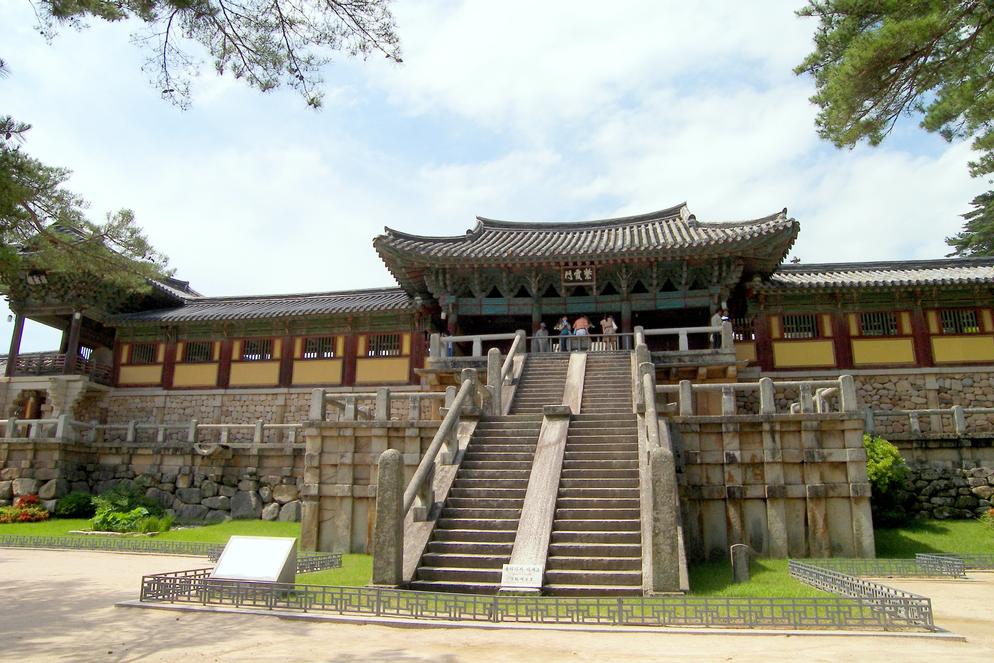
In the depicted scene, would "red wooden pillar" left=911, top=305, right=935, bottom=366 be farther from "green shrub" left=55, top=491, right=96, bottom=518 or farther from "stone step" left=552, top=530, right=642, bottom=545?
"green shrub" left=55, top=491, right=96, bottom=518

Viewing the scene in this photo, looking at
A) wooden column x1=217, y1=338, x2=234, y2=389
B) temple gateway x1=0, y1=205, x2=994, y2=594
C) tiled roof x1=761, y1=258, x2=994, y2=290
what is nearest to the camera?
temple gateway x1=0, y1=205, x2=994, y2=594

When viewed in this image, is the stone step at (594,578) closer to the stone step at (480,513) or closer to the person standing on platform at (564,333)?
the stone step at (480,513)

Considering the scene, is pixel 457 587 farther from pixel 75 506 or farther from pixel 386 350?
pixel 75 506

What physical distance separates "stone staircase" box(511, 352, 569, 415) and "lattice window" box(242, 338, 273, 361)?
488 inches

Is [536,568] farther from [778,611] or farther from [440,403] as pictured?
[440,403]

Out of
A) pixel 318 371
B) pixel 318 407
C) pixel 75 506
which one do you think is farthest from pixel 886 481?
pixel 75 506

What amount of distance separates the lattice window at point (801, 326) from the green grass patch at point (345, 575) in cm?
1635

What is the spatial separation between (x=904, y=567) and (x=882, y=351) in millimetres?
12519

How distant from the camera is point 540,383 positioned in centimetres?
1777

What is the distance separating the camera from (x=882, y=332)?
2320 cm

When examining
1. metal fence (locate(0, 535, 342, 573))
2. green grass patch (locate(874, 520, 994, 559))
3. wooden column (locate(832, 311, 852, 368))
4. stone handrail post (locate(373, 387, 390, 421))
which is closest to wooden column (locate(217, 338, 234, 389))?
metal fence (locate(0, 535, 342, 573))

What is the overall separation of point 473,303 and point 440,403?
4.55m

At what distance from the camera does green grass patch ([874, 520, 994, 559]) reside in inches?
587

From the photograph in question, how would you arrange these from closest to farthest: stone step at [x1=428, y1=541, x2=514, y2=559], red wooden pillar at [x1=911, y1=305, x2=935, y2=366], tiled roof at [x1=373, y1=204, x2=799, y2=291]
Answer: stone step at [x1=428, y1=541, x2=514, y2=559] < tiled roof at [x1=373, y1=204, x2=799, y2=291] < red wooden pillar at [x1=911, y1=305, x2=935, y2=366]
